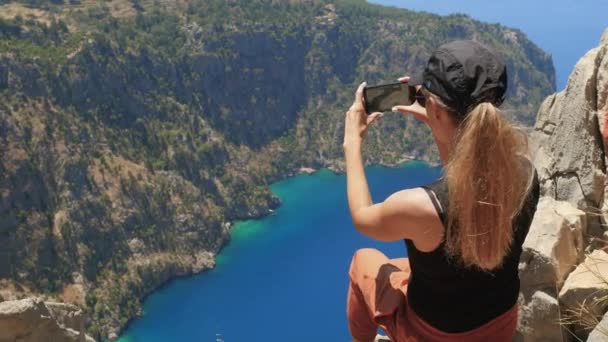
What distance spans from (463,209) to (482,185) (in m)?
0.15

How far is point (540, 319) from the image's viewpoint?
5.05 m

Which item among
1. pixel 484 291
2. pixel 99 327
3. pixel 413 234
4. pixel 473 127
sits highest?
pixel 473 127

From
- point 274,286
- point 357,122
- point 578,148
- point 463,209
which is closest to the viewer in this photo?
point 463,209

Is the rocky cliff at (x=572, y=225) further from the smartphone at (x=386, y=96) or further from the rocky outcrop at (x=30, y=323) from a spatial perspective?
the rocky outcrop at (x=30, y=323)

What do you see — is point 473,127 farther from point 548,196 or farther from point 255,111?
point 255,111

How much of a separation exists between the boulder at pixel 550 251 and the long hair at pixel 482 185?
6.72ft

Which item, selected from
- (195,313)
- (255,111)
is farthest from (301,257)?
(255,111)

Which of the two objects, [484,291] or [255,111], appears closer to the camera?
[484,291]

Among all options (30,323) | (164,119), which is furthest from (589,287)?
(164,119)

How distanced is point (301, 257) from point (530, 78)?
7545 cm

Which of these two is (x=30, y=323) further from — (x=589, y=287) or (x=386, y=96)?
(x=589, y=287)

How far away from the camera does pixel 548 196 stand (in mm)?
6215

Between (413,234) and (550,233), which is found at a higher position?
(413,234)

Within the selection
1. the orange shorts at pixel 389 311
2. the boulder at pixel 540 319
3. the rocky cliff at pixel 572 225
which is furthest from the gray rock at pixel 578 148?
the orange shorts at pixel 389 311
